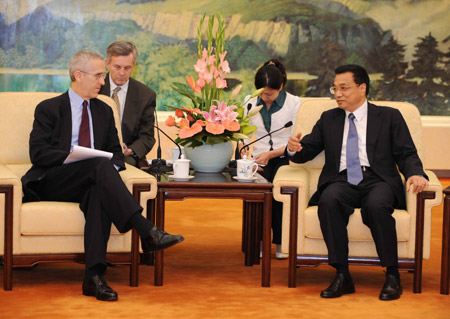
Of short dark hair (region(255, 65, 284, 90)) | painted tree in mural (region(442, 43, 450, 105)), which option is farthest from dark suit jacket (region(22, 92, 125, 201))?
painted tree in mural (region(442, 43, 450, 105))

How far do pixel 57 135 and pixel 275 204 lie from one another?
4.44ft

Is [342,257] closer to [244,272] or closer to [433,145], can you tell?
[244,272]

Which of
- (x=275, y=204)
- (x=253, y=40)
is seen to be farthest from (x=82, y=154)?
(x=253, y=40)

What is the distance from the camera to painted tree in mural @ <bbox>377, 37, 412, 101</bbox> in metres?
8.59

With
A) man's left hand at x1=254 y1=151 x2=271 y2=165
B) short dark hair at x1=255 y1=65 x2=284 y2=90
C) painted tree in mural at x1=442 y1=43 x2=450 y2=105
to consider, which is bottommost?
man's left hand at x1=254 y1=151 x2=271 y2=165

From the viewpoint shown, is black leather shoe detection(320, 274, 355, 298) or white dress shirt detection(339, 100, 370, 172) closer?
black leather shoe detection(320, 274, 355, 298)

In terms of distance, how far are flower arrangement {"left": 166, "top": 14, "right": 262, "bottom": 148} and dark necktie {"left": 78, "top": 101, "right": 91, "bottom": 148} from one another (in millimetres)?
417

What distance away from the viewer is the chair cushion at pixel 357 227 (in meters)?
3.54

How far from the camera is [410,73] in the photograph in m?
8.65

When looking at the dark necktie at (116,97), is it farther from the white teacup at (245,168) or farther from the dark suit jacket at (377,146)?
the dark suit jacket at (377,146)

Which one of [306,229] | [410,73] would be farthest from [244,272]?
[410,73]

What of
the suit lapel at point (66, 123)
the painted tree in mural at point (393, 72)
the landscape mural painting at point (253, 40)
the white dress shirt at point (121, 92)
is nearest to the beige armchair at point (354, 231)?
the suit lapel at point (66, 123)

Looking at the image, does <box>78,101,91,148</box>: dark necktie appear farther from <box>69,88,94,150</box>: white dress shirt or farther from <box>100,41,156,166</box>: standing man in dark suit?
<box>100,41,156,166</box>: standing man in dark suit

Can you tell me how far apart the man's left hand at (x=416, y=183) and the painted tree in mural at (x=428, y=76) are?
529 centimetres
